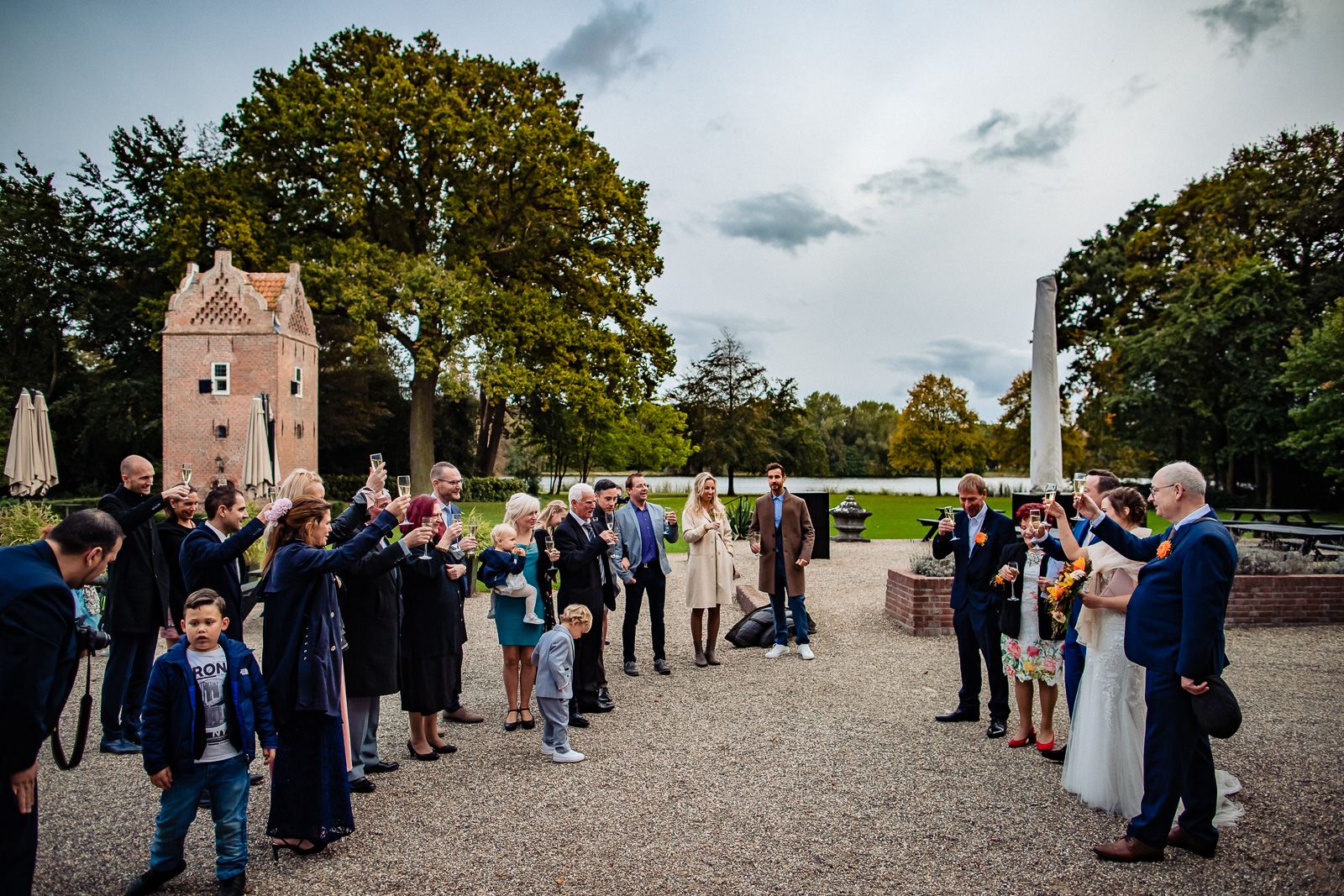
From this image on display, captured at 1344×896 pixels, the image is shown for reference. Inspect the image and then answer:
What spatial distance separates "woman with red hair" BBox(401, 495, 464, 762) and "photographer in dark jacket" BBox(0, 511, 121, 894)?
99.6 inches

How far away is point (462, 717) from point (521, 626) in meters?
1.05

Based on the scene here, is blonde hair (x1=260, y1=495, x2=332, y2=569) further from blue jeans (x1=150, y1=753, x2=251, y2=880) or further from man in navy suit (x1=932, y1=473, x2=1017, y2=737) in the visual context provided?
man in navy suit (x1=932, y1=473, x2=1017, y2=737)

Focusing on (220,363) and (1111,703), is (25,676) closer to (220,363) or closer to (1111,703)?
(1111,703)

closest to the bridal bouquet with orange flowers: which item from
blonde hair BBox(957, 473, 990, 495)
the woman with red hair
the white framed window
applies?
blonde hair BBox(957, 473, 990, 495)

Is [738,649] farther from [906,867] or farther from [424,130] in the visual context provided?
[424,130]

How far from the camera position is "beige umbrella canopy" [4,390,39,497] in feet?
33.1

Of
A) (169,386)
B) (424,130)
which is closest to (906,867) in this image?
(424,130)

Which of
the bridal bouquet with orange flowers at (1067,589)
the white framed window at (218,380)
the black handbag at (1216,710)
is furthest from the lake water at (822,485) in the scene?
the black handbag at (1216,710)

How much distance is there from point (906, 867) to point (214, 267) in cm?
2893

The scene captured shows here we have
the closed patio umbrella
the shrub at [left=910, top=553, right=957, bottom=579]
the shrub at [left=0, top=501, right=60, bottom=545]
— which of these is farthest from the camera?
the shrub at [left=0, top=501, right=60, bottom=545]

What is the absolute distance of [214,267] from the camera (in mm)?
25547

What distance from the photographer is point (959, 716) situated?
6145mm

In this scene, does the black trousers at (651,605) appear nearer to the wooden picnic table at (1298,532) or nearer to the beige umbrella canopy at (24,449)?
the beige umbrella canopy at (24,449)

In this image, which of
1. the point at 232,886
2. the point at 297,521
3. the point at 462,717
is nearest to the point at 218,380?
the point at 462,717
